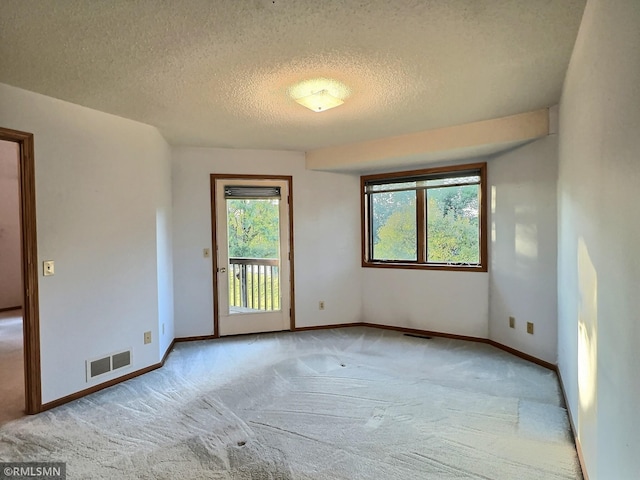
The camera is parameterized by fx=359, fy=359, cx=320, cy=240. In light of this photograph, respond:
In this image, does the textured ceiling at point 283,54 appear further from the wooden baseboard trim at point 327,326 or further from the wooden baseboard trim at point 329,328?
the wooden baseboard trim at point 327,326

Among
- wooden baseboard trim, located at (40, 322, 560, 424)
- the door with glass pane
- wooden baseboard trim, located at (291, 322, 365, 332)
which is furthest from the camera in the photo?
wooden baseboard trim, located at (291, 322, 365, 332)

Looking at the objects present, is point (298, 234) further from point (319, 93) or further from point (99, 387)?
point (99, 387)

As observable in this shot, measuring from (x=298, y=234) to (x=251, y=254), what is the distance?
644 mm

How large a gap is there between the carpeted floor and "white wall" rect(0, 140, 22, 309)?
174 inches

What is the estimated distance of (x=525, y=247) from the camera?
11.5ft

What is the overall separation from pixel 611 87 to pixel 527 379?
99.8 inches

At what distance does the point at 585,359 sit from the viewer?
1.87m

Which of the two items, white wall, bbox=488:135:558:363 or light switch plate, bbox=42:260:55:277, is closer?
light switch plate, bbox=42:260:55:277

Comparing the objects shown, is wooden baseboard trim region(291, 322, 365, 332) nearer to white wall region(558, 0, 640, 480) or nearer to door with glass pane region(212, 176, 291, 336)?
door with glass pane region(212, 176, 291, 336)

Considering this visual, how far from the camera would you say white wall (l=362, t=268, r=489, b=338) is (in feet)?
13.5

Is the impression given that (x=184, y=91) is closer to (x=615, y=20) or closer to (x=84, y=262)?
(x=84, y=262)

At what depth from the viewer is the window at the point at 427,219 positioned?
4.13m

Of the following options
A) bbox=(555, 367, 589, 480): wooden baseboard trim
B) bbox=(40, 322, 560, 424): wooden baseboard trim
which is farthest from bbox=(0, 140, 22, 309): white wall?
bbox=(555, 367, 589, 480): wooden baseboard trim

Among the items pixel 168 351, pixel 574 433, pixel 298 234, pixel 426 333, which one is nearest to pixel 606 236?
pixel 574 433
